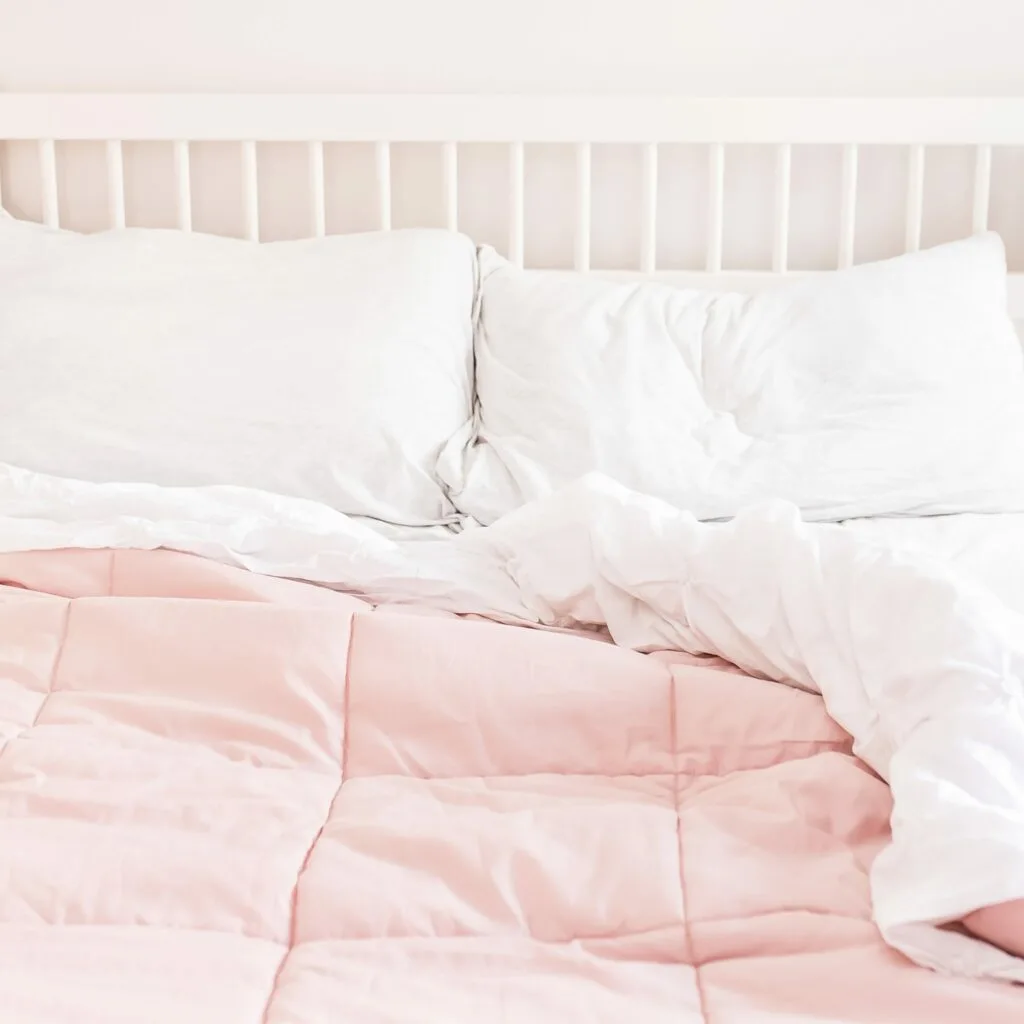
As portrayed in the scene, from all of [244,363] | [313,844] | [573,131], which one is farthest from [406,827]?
[573,131]

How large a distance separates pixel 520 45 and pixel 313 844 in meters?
1.40

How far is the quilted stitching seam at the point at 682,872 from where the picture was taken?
684mm

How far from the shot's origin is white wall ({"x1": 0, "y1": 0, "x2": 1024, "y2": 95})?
184 centimetres

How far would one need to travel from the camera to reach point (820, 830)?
2.72 ft

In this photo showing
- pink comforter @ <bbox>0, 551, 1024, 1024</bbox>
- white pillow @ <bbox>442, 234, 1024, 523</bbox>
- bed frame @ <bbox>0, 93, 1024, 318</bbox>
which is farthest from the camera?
bed frame @ <bbox>0, 93, 1024, 318</bbox>

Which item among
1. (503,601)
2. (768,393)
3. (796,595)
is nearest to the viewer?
(796,595)

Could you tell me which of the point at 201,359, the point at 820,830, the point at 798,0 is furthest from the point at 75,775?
the point at 798,0

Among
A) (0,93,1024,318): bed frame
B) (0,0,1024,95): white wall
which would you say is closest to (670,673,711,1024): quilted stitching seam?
(0,93,1024,318): bed frame

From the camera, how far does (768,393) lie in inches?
62.7

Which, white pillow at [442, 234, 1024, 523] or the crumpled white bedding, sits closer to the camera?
the crumpled white bedding

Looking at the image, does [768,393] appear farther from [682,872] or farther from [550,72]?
[682,872]

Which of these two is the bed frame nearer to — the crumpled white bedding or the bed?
the bed

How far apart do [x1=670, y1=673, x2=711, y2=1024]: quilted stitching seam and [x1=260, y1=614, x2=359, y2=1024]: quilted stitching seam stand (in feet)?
0.75

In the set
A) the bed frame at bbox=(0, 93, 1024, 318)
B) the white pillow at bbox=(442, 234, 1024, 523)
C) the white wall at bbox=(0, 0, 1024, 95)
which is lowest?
the white pillow at bbox=(442, 234, 1024, 523)
